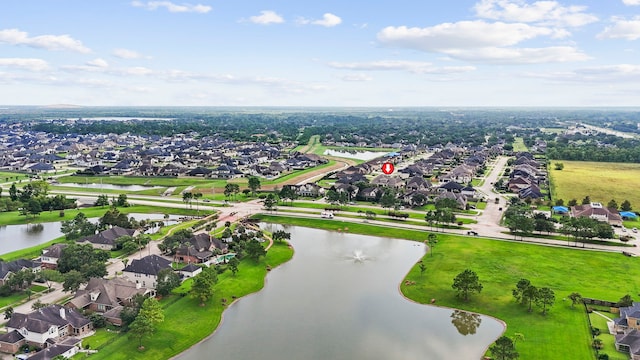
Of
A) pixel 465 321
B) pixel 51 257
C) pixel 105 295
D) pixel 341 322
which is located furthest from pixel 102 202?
pixel 465 321

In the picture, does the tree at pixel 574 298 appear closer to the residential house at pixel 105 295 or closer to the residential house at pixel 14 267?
the residential house at pixel 105 295

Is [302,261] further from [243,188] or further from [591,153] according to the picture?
[591,153]

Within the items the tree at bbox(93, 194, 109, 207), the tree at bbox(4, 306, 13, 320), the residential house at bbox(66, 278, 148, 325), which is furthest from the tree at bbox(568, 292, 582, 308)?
the tree at bbox(93, 194, 109, 207)

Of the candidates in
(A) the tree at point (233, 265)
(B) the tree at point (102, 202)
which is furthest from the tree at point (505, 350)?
(B) the tree at point (102, 202)

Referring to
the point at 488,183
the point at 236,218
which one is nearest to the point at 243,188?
the point at 236,218

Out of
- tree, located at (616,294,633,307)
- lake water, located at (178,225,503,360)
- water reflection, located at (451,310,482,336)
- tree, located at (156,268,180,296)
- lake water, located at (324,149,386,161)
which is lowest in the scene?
water reflection, located at (451,310,482,336)

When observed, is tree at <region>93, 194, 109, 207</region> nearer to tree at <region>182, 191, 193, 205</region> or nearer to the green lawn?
tree at <region>182, 191, 193, 205</region>
